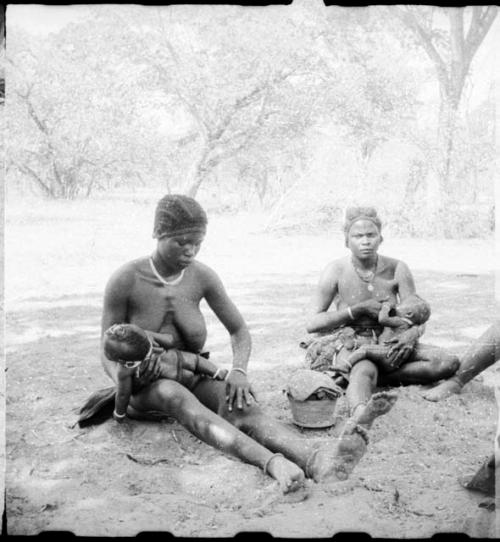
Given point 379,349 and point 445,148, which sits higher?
point 445,148

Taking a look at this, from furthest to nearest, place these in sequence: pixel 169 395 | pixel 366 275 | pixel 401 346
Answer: pixel 366 275 < pixel 401 346 < pixel 169 395

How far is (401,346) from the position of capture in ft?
12.1

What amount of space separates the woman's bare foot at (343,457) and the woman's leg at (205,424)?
0.09 metres

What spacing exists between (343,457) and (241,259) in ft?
4.85

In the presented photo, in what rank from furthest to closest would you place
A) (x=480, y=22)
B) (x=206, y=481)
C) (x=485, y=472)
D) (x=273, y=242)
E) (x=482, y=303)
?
(x=482, y=303)
(x=273, y=242)
(x=480, y=22)
(x=206, y=481)
(x=485, y=472)

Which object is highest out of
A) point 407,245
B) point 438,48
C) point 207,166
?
point 438,48

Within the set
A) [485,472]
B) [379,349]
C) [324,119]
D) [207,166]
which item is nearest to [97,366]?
[207,166]

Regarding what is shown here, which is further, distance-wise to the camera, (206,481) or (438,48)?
(438,48)

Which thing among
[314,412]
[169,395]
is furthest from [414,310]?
[169,395]

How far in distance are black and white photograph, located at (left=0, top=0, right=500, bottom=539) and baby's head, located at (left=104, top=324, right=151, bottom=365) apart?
1cm

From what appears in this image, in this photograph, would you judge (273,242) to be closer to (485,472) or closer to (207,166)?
(207,166)

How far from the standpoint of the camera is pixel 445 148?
365cm

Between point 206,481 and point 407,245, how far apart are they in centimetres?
201

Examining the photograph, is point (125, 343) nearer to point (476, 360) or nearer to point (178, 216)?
point (178, 216)
